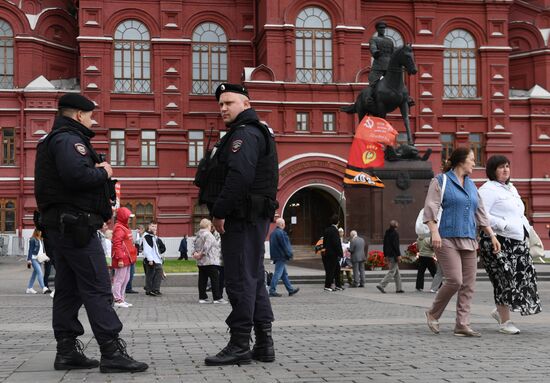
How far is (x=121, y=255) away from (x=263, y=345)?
959cm

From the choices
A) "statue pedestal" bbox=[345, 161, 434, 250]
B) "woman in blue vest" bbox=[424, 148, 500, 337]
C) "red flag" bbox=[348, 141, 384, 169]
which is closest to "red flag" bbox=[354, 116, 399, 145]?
"red flag" bbox=[348, 141, 384, 169]

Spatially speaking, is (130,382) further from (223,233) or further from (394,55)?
(394,55)

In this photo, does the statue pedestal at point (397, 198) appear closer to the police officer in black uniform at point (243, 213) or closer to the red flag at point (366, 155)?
the red flag at point (366, 155)

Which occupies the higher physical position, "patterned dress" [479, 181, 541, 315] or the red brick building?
the red brick building

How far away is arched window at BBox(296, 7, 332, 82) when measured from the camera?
42.1 metres

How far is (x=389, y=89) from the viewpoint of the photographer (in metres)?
24.9

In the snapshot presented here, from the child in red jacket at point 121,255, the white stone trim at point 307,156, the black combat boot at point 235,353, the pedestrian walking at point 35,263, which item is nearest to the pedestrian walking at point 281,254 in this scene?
the child in red jacket at point 121,255

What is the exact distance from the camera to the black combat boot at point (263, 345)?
697 cm

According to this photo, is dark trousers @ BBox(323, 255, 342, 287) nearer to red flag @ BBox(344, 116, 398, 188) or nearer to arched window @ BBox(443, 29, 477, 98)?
red flag @ BBox(344, 116, 398, 188)

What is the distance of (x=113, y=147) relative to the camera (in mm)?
43312

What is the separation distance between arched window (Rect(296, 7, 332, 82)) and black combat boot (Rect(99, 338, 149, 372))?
119 feet

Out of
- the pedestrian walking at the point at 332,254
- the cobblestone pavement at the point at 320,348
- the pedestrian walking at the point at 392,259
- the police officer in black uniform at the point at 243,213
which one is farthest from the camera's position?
the pedestrian walking at the point at 332,254

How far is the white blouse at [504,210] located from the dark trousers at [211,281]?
8.77 meters

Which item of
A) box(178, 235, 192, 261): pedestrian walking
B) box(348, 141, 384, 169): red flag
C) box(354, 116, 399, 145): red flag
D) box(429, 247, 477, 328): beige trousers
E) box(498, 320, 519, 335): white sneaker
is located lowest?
box(178, 235, 192, 261): pedestrian walking
